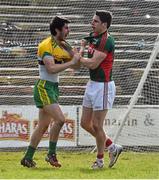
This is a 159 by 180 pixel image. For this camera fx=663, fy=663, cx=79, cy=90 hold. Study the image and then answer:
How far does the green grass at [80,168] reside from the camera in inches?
275

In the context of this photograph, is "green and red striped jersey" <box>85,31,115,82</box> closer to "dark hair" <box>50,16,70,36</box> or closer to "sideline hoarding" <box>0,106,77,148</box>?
"dark hair" <box>50,16,70,36</box>

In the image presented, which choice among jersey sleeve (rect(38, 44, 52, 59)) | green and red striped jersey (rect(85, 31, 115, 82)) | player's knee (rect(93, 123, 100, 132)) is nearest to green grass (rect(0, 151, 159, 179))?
player's knee (rect(93, 123, 100, 132))

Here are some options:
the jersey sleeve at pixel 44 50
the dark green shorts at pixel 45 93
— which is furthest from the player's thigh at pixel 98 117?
the jersey sleeve at pixel 44 50

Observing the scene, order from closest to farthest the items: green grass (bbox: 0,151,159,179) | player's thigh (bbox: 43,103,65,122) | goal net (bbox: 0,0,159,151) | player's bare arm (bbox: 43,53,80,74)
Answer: green grass (bbox: 0,151,159,179) → player's bare arm (bbox: 43,53,80,74) → player's thigh (bbox: 43,103,65,122) → goal net (bbox: 0,0,159,151)

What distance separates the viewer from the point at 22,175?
22.8 ft

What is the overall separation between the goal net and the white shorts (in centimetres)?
315

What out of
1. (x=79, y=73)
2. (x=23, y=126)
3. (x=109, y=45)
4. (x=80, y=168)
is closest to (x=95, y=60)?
(x=109, y=45)

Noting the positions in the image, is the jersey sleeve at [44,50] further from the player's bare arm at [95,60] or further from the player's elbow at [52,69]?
the player's bare arm at [95,60]

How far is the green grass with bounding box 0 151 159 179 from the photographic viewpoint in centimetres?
698

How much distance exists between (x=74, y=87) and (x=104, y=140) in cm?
440

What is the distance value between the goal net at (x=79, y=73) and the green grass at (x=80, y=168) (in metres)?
0.90

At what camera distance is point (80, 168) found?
7902 mm

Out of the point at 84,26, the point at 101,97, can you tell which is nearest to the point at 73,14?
the point at 84,26

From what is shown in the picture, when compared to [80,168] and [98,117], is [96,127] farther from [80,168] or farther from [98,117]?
[80,168]
